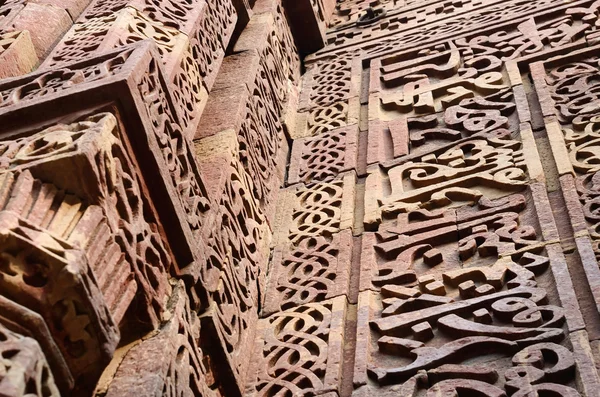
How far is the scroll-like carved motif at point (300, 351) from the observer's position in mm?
3000

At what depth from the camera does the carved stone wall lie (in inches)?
94.7

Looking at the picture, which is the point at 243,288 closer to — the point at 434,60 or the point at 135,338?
the point at 135,338

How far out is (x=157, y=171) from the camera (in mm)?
2832

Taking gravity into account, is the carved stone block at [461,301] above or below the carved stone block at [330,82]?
above

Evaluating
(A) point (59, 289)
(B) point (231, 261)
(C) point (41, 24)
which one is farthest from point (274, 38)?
(A) point (59, 289)

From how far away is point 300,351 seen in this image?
3164 millimetres

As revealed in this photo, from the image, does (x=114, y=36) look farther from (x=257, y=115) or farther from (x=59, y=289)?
(x=59, y=289)

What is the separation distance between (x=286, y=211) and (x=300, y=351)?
113cm

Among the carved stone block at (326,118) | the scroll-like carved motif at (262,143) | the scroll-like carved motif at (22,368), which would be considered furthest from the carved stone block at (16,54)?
the scroll-like carved motif at (22,368)

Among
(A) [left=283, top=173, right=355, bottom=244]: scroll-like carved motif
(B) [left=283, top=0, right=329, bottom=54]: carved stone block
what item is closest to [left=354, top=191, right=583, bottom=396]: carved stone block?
(A) [left=283, top=173, right=355, bottom=244]: scroll-like carved motif

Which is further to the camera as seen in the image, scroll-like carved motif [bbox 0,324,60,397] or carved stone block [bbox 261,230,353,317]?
carved stone block [bbox 261,230,353,317]

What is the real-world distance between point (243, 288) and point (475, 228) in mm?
949

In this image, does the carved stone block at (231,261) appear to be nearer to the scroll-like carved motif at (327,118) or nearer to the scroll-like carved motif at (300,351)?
the scroll-like carved motif at (300,351)

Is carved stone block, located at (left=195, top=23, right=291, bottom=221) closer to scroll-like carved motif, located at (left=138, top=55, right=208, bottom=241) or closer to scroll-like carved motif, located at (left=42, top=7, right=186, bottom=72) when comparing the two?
scroll-like carved motif, located at (left=42, top=7, right=186, bottom=72)
